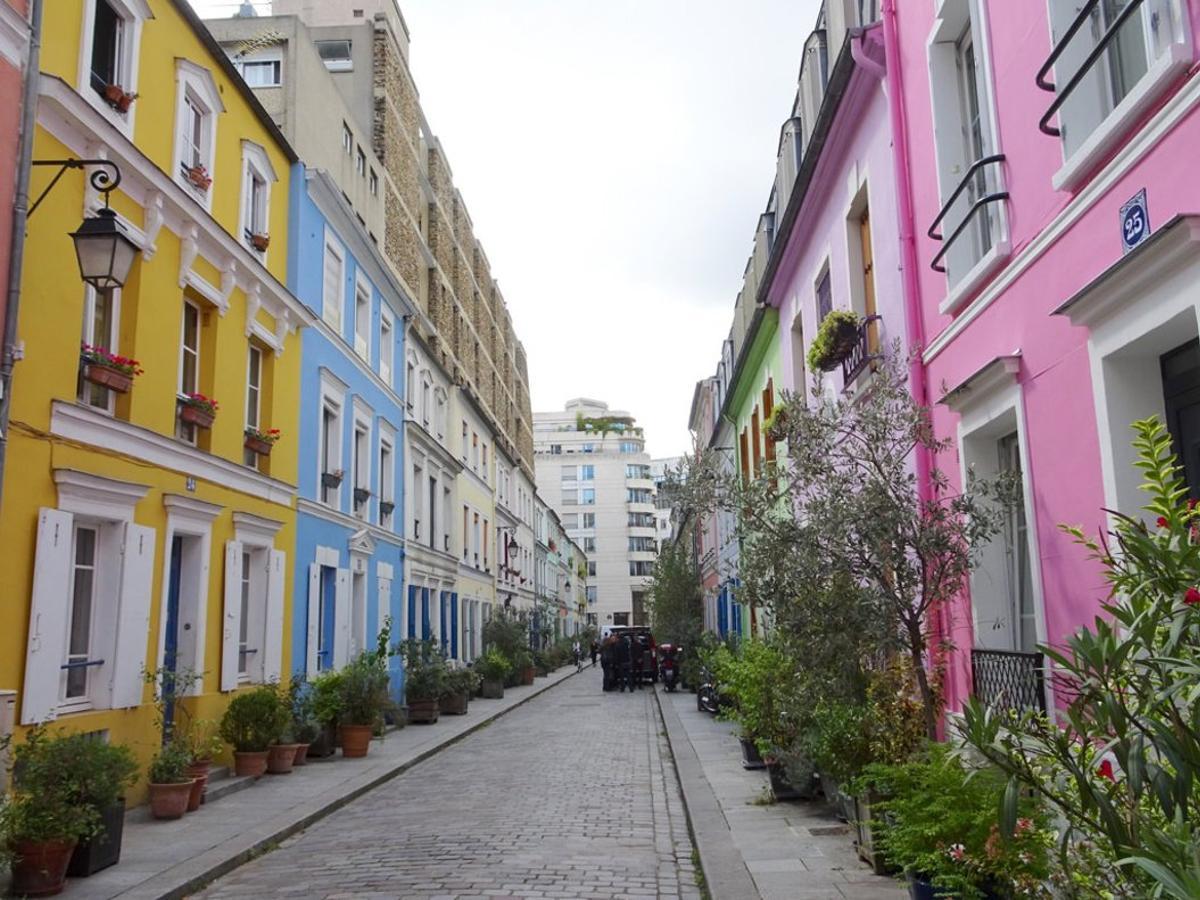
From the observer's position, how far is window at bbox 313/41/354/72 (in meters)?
23.2

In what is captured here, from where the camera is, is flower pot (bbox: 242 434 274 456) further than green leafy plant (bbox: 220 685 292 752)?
Yes

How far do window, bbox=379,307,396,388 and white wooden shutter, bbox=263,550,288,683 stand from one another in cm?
732

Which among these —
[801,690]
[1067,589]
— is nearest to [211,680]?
[801,690]

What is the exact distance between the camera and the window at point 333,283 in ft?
57.2

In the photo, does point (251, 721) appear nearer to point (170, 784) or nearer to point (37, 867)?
point (170, 784)

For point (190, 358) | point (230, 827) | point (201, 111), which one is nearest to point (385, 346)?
point (201, 111)

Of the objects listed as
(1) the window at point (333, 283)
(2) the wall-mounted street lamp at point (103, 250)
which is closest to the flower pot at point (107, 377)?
(2) the wall-mounted street lamp at point (103, 250)

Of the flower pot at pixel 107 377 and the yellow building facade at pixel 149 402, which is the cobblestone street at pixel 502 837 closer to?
the yellow building facade at pixel 149 402

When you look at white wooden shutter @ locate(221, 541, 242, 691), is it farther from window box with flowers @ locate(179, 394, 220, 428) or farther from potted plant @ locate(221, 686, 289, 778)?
window box with flowers @ locate(179, 394, 220, 428)

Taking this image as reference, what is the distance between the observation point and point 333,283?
18.0 m

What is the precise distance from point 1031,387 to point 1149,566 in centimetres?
387

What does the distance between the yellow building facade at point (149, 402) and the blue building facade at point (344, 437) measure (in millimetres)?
858

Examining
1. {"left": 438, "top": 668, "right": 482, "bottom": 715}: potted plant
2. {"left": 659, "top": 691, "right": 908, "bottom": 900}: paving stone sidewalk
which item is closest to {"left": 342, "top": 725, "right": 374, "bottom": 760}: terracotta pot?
{"left": 659, "top": 691, "right": 908, "bottom": 900}: paving stone sidewalk

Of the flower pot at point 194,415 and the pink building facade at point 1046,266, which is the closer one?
the pink building facade at point 1046,266
